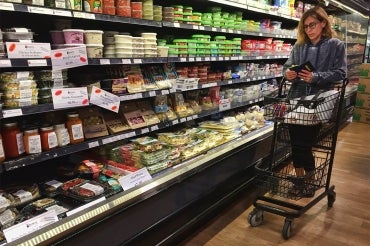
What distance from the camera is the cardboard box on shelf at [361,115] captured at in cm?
677

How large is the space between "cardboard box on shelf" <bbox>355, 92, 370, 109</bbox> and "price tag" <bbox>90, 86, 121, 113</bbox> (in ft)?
20.4

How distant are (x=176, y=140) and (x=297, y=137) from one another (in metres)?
A: 1.00

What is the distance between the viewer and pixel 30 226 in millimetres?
1636

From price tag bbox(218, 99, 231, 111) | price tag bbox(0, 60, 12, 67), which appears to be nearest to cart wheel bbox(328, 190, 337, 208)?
price tag bbox(218, 99, 231, 111)

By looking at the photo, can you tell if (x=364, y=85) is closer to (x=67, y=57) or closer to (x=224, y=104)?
(x=224, y=104)

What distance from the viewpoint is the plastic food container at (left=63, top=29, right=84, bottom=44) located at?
1.95 metres

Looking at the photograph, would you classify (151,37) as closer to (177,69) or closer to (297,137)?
(177,69)

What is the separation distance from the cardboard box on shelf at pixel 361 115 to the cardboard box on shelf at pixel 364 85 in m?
0.40

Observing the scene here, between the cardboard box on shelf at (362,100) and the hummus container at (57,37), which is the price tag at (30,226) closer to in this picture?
the hummus container at (57,37)

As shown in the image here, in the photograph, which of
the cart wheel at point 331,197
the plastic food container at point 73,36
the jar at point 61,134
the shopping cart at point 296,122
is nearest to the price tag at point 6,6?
the plastic food container at point 73,36

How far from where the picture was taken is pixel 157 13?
2557mm

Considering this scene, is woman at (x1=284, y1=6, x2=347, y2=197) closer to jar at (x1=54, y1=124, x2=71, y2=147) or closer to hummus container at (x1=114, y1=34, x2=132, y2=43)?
hummus container at (x1=114, y1=34, x2=132, y2=43)

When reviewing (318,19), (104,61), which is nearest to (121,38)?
(104,61)

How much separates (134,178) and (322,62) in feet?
5.75
